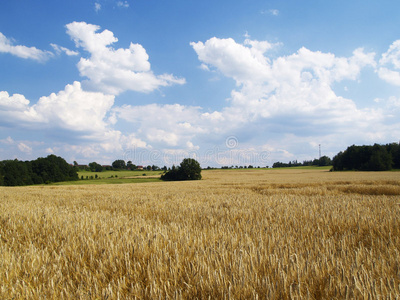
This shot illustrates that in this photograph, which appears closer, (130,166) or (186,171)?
(186,171)

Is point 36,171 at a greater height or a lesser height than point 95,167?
lesser

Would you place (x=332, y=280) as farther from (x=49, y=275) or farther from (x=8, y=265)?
(x=8, y=265)

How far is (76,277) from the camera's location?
209 cm

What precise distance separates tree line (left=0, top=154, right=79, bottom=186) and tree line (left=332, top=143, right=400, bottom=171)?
375 ft

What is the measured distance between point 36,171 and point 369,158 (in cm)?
13483

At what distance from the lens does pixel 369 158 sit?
98.4 m

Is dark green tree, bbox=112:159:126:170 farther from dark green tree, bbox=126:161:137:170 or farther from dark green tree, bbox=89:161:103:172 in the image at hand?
dark green tree, bbox=89:161:103:172

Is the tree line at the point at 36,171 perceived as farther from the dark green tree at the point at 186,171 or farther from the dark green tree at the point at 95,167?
the dark green tree at the point at 186,171

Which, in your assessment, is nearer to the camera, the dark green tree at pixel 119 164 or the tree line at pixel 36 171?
the tree line at pixel 36 171

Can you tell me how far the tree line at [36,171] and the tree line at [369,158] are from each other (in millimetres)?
114236

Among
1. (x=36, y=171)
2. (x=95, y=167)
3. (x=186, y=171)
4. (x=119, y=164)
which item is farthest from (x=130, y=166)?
(x=186, y=171)

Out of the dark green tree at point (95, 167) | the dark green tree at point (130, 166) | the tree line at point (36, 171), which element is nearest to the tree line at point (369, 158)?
the dark green tree at point (130, 166)

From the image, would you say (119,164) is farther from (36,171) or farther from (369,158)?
(369,158)

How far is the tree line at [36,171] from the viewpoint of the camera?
74.8 metres
